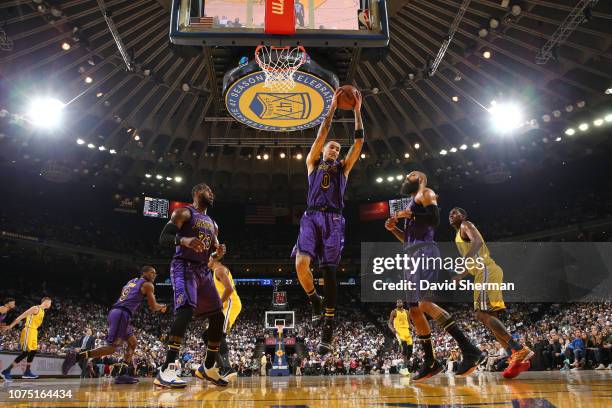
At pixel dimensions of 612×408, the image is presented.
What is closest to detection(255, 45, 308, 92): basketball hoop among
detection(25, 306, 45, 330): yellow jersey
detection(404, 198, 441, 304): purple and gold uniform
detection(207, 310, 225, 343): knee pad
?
detection(404, 198, 441, 304): purple and gold uniform

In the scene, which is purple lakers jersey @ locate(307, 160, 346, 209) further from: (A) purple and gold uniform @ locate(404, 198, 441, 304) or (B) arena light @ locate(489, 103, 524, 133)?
(B) arena light @ locate(489, 103, 524, 133)

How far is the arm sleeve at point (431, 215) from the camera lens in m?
5.64

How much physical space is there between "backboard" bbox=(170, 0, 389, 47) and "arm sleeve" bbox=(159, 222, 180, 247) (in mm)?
3796

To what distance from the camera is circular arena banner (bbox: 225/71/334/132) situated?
42.3 ft

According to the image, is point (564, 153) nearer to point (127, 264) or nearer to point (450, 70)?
point (450, 70)

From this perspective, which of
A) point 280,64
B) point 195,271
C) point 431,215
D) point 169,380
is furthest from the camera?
point 280,64

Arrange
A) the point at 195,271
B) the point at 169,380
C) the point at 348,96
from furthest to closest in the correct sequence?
the point at 195,271 < the point at 348,96 < the point at 169,380

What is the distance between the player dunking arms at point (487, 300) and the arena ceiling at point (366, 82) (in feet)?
27.9

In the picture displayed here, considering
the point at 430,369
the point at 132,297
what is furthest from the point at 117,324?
the point at 430,369

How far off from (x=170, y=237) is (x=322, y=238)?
5.27ft

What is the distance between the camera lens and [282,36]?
772 centimetres

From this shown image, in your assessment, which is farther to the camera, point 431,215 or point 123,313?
point 123,313

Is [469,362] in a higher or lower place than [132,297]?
lower

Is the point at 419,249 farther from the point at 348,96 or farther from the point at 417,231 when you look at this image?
the point at 348,96
